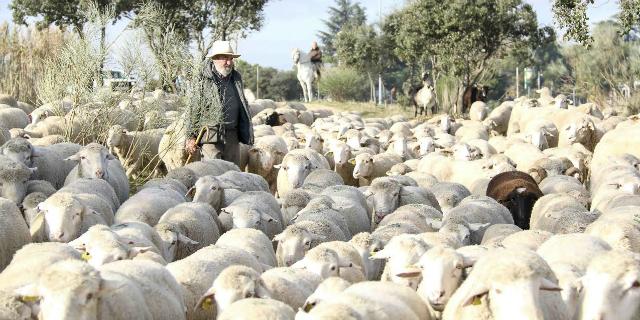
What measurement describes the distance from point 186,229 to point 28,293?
3102mm

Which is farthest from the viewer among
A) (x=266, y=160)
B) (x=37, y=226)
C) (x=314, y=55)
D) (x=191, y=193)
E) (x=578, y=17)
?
(x=314, y=55)

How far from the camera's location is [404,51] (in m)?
33.8

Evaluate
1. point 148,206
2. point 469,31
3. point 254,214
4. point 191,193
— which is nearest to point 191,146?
point 191,193

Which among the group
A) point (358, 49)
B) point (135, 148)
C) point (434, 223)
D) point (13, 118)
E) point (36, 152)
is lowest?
point (434, 223)

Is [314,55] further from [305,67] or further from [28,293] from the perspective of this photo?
[28,293]

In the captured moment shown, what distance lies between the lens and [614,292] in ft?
15.9

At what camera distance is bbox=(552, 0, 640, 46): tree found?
37.8 ft

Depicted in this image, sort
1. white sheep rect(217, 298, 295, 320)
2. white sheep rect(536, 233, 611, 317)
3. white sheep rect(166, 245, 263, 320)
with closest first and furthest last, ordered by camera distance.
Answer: white sheep rect(217, 298, 295, 320)
white sheep rect(536, 233, 611, 317)
white sheep rect(166, 245, 263, 320)

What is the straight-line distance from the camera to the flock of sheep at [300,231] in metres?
4.81

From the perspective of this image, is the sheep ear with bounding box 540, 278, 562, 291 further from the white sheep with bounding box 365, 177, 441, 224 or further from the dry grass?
the dry grass

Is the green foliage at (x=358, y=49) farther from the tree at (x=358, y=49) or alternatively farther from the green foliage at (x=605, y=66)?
the green foliage at (x=605, y=66)

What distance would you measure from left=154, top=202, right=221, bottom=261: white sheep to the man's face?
3571mm

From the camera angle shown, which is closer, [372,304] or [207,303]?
[372,304]

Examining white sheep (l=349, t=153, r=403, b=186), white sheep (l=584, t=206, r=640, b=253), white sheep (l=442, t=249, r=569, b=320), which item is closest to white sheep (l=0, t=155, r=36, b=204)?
white sheep (l=442, t=249, r=569, b=320)
